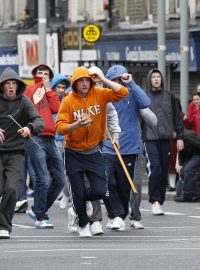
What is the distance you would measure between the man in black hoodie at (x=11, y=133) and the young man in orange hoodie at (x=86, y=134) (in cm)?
43

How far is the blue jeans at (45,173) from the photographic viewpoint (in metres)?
15.8

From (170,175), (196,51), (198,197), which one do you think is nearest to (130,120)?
(198,197)

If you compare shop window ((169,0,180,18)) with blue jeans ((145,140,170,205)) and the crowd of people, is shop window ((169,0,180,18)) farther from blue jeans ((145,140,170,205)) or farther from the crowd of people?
blue jeans ((145,140,170,205))

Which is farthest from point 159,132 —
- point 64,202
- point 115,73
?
point 115,73

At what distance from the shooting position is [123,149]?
605 inches

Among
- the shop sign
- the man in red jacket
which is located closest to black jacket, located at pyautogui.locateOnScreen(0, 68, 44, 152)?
the man in red jacket

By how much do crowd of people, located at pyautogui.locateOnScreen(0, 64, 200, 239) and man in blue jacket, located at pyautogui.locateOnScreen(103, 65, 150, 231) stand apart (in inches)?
0.4

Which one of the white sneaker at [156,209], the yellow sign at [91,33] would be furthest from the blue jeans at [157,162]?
the yellow sign at [91,33]

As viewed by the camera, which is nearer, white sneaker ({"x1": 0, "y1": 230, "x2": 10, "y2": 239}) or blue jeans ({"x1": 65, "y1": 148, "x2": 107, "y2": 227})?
white sneaker ({"x1": 0, "y1": 230, "x2": 10, "y2": 239})

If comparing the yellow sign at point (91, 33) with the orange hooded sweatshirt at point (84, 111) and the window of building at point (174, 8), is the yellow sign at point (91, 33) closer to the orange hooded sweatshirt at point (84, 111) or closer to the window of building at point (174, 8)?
the window of building at point (174, 8)

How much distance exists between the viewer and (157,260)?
11.6 m

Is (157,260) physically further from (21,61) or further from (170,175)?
(21,61)

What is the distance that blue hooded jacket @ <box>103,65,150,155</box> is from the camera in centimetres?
1532

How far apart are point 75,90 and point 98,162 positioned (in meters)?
0.76
